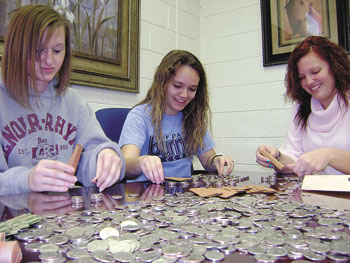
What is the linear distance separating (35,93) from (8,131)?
164 mm

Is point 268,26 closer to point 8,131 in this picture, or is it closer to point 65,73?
point 65,73

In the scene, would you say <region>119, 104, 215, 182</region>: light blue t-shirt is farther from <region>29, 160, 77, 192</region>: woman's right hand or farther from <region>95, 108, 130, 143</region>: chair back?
<region>29, 160, 77, 192</region>: woman's right hand

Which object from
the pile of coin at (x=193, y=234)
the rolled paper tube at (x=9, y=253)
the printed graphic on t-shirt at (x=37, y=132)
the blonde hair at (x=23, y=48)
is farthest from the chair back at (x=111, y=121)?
the rolled paper tube at (x=9, y=253)

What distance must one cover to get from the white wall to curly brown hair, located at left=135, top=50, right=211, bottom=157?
569 millimetres

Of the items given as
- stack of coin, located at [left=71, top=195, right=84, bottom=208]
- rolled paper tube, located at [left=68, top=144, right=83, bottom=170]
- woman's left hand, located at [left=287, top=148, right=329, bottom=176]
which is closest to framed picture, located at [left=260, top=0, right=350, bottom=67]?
woman's left hand, located at [left=287, top=148, right=329, bottom=176]

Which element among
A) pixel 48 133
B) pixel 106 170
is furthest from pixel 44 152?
pixel 106 170

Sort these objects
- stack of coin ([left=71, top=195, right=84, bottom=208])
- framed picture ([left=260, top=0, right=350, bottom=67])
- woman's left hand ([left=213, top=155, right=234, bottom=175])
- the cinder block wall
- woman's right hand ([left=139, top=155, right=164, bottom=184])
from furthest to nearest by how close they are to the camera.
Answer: the cinder block wall
framed picture ([left=260, top=0, right=350, bottom=67])
woman's left hand ([left=213, top=155, right=234, bottom=175])
woman's right hand ([left=139, top=155, right=164, bottom=184])
stack of coin ([left=71, top=195, right=84, bottom=208])

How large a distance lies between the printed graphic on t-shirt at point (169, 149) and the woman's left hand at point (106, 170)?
0.48 metres

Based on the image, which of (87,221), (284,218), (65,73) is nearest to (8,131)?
(65,73)

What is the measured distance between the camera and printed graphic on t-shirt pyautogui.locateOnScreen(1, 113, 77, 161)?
0.93 meters

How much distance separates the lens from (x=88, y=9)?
1681 millimetres

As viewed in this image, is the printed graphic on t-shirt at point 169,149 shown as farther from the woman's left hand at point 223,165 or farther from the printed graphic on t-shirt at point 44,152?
the printed graphic on t-shirt at point 44,152

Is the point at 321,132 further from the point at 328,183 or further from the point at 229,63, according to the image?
the point at 229,63

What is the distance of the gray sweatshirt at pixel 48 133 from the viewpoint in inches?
36.2
